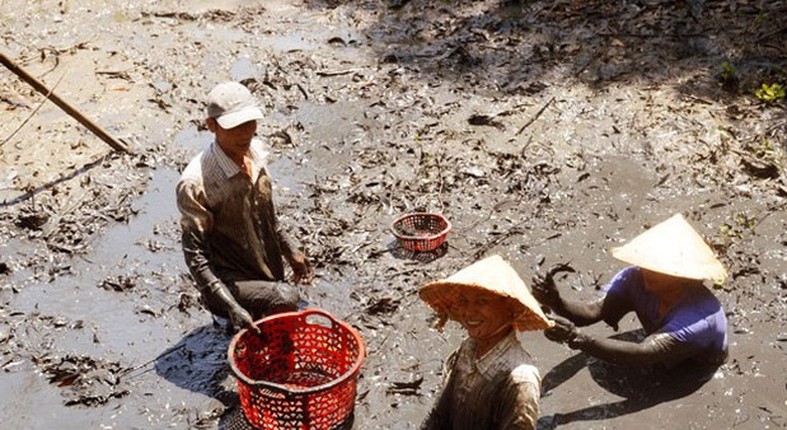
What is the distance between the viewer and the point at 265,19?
1134 cm

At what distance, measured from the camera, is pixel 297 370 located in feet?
17.5

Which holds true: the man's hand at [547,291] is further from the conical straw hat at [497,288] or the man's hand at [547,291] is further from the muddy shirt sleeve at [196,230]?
the muddy shirt sleeve at [196,230]

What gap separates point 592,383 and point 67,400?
3.51 m

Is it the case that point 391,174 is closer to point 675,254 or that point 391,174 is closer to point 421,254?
point 421,254

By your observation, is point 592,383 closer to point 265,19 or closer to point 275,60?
point 275,60

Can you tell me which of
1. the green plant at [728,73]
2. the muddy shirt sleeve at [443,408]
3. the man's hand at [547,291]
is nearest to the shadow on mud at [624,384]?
the man's hand at [547,291]

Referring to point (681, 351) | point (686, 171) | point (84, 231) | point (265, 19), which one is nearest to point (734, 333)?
point (681, 351)

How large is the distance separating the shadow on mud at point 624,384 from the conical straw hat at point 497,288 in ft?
5.34

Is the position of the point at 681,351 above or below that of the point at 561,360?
above

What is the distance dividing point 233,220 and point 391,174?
2874 mm

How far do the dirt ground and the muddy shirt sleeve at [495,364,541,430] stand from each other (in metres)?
1.60

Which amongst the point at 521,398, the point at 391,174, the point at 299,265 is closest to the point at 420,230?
the point at 391,174

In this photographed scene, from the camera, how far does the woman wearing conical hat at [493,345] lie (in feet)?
11.3

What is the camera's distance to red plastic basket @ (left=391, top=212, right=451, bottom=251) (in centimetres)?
654
